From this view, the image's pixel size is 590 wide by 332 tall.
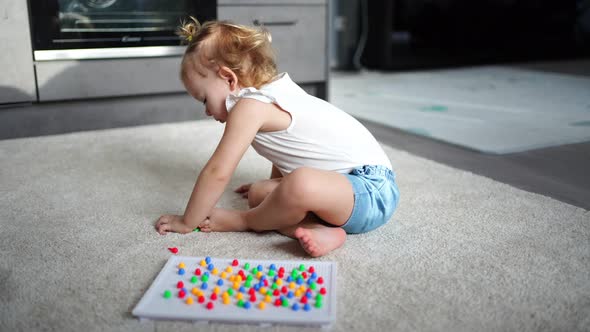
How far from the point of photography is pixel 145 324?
76 cm

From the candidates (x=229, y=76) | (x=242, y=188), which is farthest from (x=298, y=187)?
(x=242, y=188)

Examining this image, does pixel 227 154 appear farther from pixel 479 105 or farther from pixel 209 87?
pixel 479 105

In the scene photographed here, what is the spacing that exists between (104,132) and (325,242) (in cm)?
121

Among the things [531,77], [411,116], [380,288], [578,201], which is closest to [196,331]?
[380,288]

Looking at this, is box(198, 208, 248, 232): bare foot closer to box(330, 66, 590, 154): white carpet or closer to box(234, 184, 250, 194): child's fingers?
box(234, 184, 250, 194): child's fingers

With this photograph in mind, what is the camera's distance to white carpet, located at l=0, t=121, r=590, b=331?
0.78 m

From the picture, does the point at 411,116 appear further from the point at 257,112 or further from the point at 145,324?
the point at 145,324

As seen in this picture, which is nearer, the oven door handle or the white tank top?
the white tank top

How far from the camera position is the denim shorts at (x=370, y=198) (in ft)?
3.36

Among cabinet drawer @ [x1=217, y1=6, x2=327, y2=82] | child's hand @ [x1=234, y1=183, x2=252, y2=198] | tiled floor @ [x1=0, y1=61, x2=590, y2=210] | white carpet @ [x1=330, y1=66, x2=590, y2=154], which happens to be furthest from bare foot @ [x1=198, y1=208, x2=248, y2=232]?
cabinet drawer @ [x1=217, y1=6, x2=327, y2=82]

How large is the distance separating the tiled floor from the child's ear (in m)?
0.78

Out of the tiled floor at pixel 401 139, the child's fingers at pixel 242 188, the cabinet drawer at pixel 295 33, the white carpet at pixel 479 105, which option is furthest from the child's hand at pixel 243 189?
the cabinet drawer at pixel 295 33

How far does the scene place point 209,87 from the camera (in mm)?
1070

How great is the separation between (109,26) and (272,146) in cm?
108
